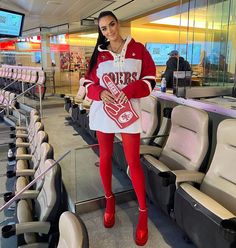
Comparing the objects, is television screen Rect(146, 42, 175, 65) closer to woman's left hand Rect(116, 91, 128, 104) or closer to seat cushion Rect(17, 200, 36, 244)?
seat cushion Rect(17, 200, 36, 244)

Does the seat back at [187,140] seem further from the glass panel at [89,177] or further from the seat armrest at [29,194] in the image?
the seat armrest at [29,194]

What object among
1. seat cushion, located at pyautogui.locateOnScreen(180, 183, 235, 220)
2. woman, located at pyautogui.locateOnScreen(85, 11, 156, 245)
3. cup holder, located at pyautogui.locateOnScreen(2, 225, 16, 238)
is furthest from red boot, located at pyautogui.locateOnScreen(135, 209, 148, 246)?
cup holder, located at pyautogui.locateOnScreen(2, 225, 16, 238)

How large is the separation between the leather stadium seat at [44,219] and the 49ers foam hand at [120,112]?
2.39 ft

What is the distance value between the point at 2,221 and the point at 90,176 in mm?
1050

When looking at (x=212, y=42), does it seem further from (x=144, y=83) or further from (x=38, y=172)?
(x=38, y=172)

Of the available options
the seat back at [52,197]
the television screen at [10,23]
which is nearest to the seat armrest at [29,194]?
the seat back at [52,197]

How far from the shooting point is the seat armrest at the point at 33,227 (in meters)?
1.85

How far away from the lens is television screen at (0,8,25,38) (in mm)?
5618

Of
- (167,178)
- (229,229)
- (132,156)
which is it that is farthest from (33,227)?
(229,229)

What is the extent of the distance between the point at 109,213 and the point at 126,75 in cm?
96

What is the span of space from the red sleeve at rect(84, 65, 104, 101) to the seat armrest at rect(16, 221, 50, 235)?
998 mm

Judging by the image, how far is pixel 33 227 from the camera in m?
1.89

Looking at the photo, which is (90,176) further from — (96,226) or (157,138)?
(157,138)

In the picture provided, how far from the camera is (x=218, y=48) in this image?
11.8ft
